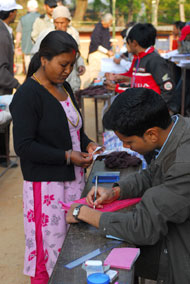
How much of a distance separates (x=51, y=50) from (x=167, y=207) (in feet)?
3.66

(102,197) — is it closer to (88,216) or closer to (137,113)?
(88,216)

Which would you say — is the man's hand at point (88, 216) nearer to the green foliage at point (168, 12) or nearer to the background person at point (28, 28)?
the background person at point (28, 28)

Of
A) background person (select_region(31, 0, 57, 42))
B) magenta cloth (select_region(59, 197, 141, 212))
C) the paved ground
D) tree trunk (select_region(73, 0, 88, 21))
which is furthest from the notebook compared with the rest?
tree trunk (select_region(73, 0, 88, 21))

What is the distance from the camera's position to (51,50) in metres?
2.32

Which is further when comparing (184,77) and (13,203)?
(184,77)

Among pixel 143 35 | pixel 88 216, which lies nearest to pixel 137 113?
pixel 88 216

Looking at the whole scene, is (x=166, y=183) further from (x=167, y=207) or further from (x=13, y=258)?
A: (x=13, y=258)

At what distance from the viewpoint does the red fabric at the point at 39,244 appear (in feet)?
8.10

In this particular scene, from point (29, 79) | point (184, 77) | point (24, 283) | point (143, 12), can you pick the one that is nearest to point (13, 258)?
point (24, 283)

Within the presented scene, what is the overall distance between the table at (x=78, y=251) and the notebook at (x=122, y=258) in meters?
0.02

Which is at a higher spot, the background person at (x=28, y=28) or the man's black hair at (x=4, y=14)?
the man's black hair at (x=4, y=14)

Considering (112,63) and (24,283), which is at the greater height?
(112,63)

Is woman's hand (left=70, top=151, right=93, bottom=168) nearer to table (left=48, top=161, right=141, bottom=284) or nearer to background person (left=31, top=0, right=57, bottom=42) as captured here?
table (left=48, top=161, right=141, bottom=284)

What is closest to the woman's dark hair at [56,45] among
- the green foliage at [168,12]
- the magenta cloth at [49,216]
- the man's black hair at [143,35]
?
the magenta cloth at [49,216]
